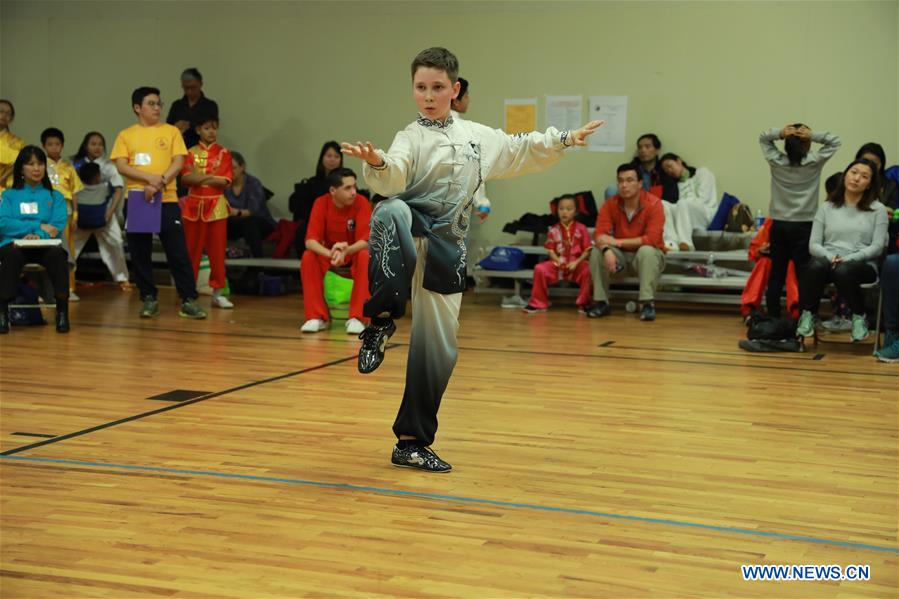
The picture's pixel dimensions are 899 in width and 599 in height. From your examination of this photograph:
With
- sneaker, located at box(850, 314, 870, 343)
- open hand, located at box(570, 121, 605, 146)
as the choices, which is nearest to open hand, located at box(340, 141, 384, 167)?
open hand, located at box(570, 121, 605, 146)

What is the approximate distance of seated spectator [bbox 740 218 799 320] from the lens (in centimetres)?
724

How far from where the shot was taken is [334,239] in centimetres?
724

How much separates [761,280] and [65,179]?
5601 millimetres

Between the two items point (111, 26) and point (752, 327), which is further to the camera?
point (111, 26)

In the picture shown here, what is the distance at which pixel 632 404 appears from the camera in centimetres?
478

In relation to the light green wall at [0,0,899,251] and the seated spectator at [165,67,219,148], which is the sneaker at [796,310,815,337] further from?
the seated spectator at [165,67,219,148]

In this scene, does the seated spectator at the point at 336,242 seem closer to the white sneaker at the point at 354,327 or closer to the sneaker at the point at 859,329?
the white sneaker at the point at 354,327

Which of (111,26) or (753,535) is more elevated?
(111,26)

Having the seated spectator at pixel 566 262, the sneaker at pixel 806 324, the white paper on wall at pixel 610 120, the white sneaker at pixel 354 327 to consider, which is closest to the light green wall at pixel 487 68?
the white paper on wall at pixel 610 120

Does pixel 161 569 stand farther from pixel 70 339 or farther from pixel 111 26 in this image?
pixel 111 26

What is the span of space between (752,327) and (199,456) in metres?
4.03

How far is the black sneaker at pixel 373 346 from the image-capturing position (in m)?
3.32

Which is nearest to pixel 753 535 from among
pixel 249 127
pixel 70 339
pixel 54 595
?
pixel 54 595

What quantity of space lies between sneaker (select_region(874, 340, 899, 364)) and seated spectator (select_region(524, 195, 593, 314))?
289cm
